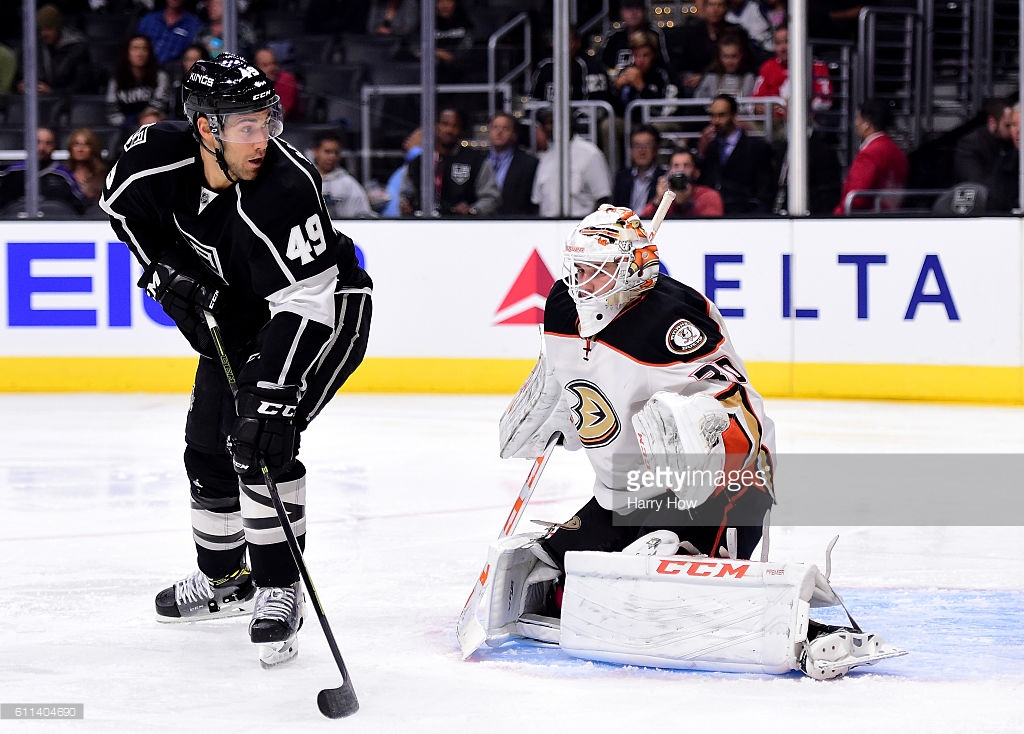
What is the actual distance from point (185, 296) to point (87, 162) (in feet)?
16.4

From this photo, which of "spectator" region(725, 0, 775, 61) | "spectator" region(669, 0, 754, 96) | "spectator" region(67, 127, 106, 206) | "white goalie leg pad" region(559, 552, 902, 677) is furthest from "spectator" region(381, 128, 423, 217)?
"white goalie leg pad" region(559, 552, 902, 677)

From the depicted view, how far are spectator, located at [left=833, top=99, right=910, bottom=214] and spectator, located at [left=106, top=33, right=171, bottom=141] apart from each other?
3.44m

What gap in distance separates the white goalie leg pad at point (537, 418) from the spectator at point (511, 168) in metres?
4.33

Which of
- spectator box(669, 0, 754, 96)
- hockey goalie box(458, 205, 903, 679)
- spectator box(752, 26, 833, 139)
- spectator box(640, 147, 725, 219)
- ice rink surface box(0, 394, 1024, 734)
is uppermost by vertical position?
spectator box(669, 0, 754, 96)

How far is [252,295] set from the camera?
3.12 metres

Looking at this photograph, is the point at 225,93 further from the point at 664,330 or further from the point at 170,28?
the point at 170,28

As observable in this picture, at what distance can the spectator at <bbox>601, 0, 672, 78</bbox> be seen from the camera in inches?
301

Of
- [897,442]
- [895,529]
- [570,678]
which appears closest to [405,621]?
[570,678]

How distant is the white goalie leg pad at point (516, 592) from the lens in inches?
118

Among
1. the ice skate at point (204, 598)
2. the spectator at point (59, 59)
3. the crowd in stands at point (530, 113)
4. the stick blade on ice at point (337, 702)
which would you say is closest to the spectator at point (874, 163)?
the crowd in stands at point (530, 113)

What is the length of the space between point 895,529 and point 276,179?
2.15m

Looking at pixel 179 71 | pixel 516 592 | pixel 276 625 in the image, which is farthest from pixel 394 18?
pixel 276 625

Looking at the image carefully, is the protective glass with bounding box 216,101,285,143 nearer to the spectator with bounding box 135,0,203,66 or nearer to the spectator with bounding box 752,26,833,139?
the spectator with bounding box 752,26,833,139

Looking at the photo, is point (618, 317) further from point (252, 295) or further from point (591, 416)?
point (252, 295)
